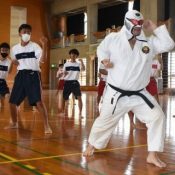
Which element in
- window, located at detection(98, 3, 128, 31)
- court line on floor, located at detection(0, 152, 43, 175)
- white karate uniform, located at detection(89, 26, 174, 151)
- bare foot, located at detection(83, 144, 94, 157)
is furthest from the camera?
window, located at detection(98, 3, 128, 31)

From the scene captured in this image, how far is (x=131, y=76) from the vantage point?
414 cm

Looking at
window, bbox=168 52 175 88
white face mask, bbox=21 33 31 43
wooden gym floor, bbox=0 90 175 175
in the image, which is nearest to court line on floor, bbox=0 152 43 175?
wooden gym floor, bbox=0 90 175 175

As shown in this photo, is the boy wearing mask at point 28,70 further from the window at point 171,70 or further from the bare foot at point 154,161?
the window at point 171,70

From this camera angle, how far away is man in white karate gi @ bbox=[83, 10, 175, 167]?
4.14 m

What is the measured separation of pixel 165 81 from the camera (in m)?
26.0

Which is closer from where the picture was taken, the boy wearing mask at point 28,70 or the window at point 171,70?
the boy wearing mask at point 28,70

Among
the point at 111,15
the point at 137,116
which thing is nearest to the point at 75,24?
the point at 111,15

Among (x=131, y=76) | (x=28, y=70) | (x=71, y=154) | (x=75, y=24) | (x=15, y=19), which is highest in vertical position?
(x=15, y=19)

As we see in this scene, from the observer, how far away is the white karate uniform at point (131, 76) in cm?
411

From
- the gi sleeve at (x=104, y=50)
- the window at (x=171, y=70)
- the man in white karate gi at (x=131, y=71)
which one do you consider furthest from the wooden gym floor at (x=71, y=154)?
the window at (x=171, y=70)

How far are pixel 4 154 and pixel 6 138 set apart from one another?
4.03 ft

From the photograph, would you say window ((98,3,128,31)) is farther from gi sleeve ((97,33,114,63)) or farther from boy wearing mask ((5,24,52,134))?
gi sleeve ((97,33,114,63))

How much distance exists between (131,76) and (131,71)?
0.18 feet

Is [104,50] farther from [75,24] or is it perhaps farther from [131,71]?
[75,24]
